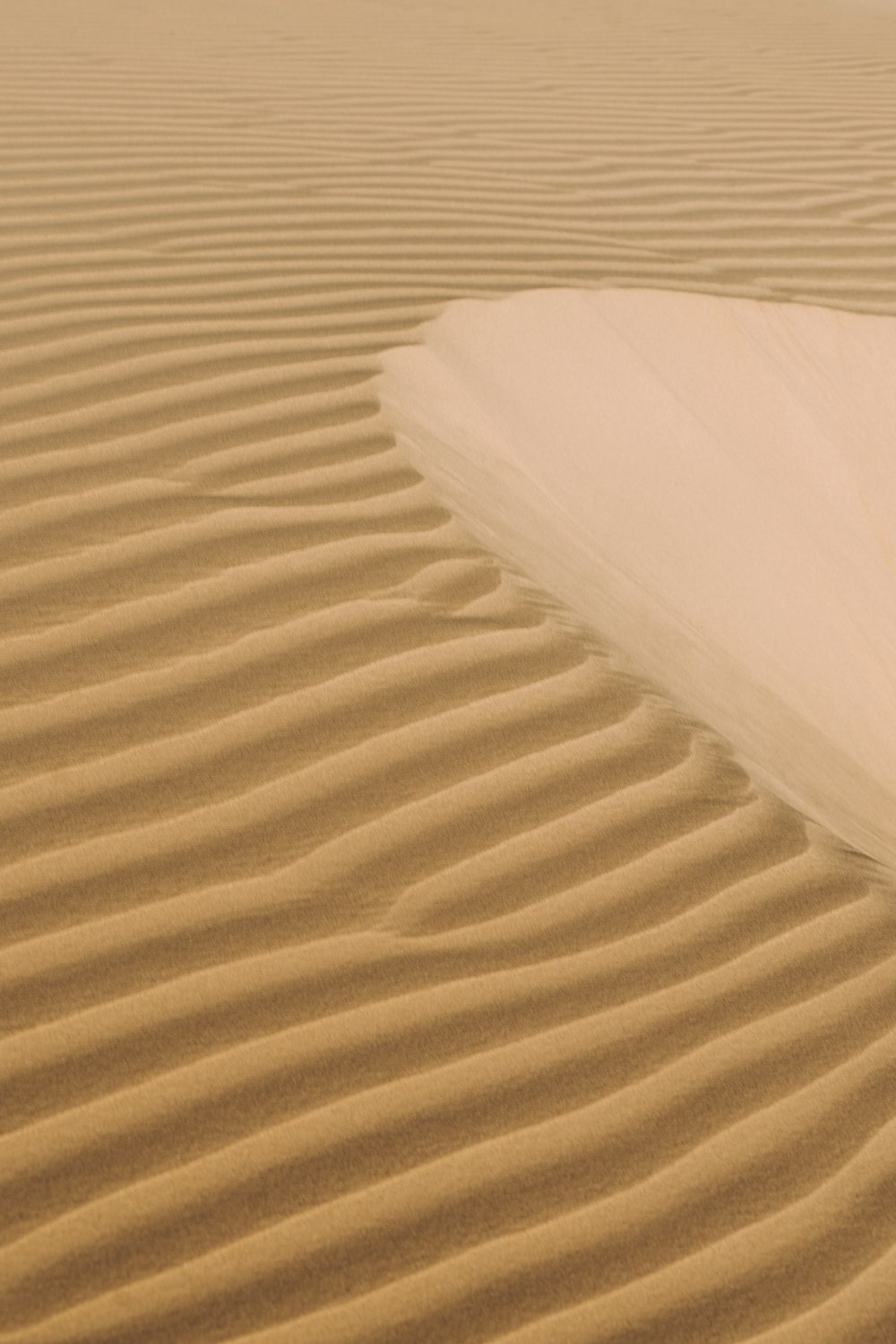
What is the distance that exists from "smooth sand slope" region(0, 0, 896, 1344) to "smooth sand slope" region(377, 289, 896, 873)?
0.52 feet

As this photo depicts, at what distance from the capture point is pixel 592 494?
3.07 m

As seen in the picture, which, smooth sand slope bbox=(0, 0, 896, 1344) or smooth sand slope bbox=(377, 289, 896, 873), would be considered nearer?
smooth sand slope bbox=(0, 0, 896, 1344)

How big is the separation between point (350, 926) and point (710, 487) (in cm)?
177

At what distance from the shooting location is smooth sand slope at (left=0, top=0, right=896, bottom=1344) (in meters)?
1.62

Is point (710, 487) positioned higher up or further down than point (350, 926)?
higher up

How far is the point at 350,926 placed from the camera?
1938 mm

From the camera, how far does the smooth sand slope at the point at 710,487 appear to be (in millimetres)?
2621

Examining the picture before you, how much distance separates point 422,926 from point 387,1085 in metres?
0.26

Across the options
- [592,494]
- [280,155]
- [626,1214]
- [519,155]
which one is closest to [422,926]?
[626,1214]

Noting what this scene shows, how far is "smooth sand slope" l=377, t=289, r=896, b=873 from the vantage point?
2.62m

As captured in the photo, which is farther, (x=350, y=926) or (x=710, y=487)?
(x=710, y=487)

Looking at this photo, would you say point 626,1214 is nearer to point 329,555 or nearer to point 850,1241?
point 850,1241

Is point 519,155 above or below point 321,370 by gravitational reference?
above

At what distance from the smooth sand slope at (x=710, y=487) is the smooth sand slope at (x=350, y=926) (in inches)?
6.3
